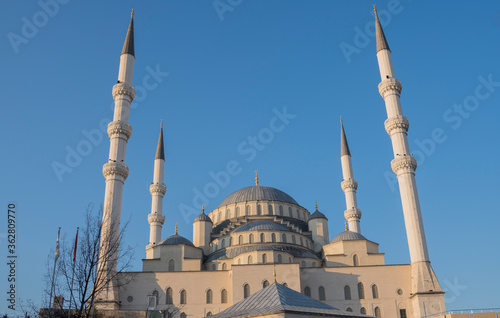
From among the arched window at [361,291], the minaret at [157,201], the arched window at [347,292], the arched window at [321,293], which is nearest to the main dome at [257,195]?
the minaret at [157,201]

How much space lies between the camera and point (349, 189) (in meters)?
42.1

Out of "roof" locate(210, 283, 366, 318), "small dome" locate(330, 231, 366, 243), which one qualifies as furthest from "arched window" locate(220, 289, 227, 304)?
"roof" locate(210, 283, 366, 318)

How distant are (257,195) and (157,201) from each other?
882cm

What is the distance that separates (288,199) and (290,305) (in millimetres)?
28498

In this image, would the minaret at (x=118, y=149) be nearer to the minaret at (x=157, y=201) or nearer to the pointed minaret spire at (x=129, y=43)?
the pointed minaret spire at (x=129, y=43)

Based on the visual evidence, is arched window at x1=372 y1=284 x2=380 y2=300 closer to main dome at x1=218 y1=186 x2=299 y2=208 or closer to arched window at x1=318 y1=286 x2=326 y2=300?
arched window at x1=318 y1=286 x2=326 y2=300

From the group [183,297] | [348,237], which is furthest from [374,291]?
[183,297]

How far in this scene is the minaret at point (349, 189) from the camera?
134 feet

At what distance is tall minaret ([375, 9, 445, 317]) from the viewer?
28688 mm

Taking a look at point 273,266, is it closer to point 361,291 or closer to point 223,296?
point 223,296

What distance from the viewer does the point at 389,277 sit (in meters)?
31.4

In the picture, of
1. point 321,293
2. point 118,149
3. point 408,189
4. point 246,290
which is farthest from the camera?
point 118,149

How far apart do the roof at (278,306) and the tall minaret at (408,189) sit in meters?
13.7

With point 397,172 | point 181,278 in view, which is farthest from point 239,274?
point 397,172
